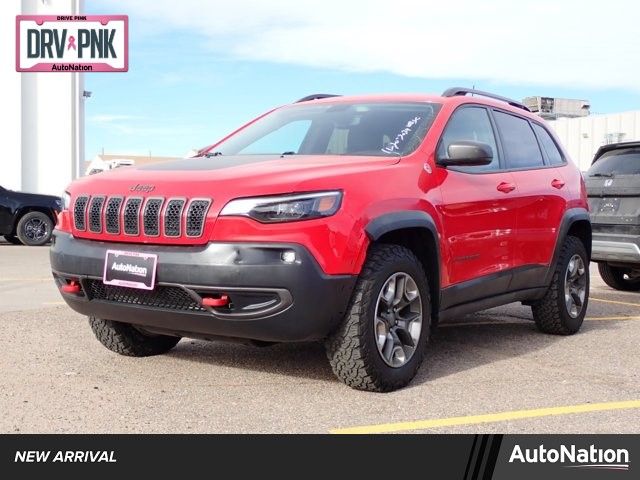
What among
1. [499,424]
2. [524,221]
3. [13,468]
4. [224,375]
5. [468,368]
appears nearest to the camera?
[13,468]

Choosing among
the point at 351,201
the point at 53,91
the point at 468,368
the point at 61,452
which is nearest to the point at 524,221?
the point at 468,368

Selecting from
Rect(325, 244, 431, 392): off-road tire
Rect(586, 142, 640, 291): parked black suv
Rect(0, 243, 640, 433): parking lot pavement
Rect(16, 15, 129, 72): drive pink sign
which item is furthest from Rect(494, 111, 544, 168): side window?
Rect(16, 15, 129, 72): drive pink sign

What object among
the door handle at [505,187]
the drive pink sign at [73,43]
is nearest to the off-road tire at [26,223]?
the drive pink sign at [73,43]

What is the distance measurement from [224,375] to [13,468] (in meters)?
1.81

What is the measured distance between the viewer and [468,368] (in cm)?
535

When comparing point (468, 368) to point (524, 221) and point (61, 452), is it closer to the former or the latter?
point (524, 221)

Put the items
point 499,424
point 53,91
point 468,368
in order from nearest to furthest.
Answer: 1. point 499,424
2. point 468,368
3. point 53,91

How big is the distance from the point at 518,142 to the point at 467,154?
1.53 m

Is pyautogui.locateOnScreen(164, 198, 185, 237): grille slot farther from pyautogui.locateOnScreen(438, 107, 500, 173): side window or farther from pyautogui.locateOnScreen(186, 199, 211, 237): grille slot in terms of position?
pyautogui.locateOnScreen(438, 107, 500, 173): side window

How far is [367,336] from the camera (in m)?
4.36

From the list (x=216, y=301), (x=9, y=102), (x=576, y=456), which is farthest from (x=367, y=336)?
(x=9, y=102)

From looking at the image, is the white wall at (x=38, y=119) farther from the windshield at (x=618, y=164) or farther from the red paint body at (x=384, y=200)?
the red paint body at (x=384, y=200)

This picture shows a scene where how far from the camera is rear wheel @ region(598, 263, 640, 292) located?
9.95 metres

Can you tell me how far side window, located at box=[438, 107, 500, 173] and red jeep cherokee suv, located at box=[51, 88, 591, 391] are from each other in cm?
2
